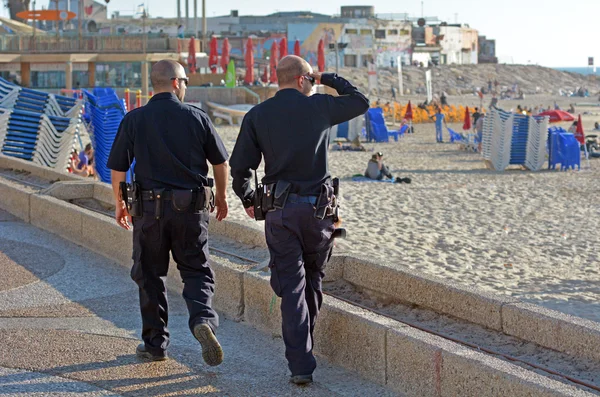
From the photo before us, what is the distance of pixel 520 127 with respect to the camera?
24.6 m

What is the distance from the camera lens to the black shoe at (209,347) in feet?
17.4

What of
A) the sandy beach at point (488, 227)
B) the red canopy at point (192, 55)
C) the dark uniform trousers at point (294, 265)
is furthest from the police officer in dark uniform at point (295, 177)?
the red canopy at point (192, 55)

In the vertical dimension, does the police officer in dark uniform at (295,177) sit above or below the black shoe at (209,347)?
above

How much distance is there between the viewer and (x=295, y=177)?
5.31 meters

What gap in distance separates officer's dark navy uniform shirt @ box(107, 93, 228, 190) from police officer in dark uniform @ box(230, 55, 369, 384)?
0.94ft

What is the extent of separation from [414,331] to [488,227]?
947cm

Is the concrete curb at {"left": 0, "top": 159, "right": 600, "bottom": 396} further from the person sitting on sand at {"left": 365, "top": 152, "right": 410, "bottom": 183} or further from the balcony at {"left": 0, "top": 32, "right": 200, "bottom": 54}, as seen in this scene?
the balcony at {"left": 0, "top": 32, "right": 200, "bottom": 54}

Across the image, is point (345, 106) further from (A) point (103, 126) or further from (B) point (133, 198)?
(A) point (103, 126)

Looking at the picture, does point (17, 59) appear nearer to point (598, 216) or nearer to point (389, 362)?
point (598, 216)

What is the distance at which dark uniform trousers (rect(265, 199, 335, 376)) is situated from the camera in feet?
17.2

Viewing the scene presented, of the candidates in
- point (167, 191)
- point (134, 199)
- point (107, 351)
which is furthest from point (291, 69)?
point (107, 351)

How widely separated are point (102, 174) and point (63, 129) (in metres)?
1.39

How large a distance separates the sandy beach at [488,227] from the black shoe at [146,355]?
206 centimetres

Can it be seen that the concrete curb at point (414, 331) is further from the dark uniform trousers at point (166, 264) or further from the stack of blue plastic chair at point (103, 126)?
the stack of blue plastic chair at point (103, 126)
